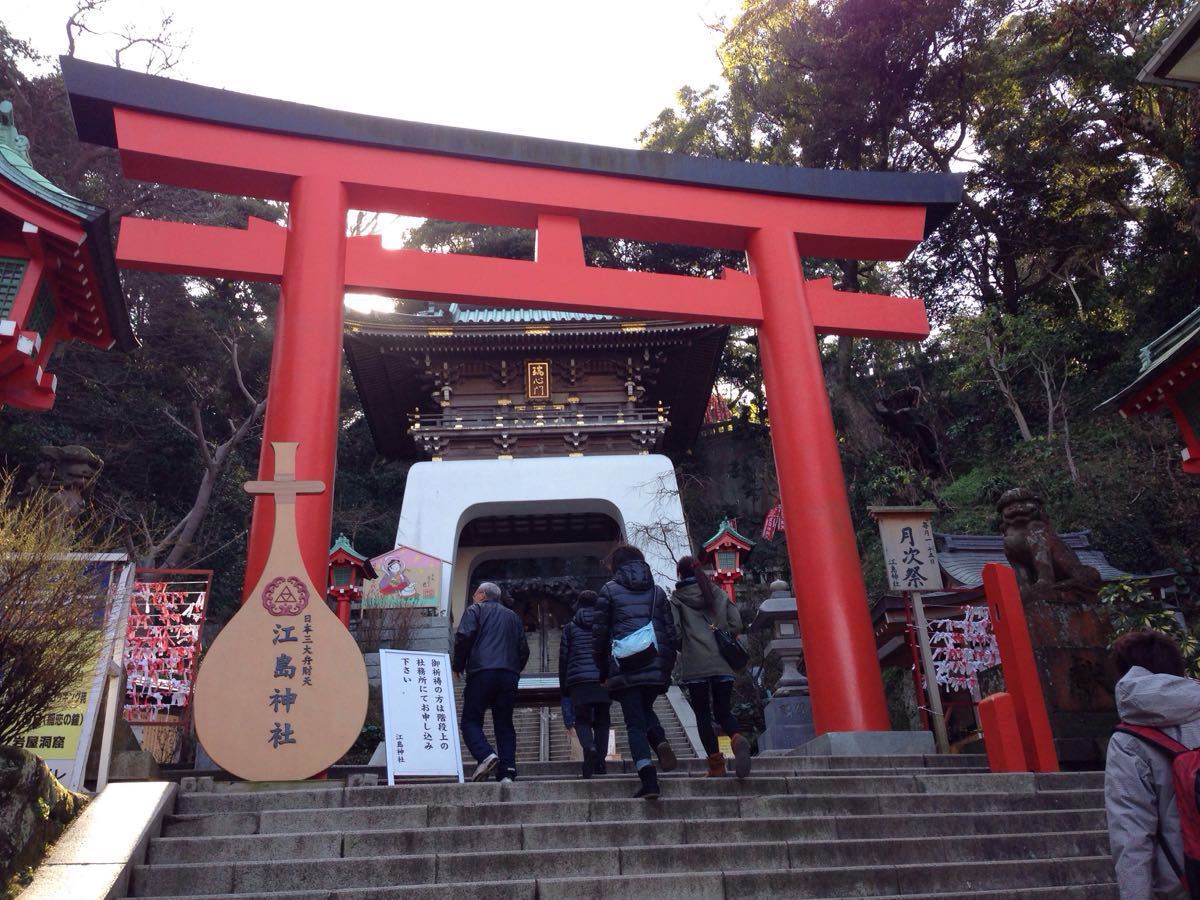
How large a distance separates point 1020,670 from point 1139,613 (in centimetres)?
218

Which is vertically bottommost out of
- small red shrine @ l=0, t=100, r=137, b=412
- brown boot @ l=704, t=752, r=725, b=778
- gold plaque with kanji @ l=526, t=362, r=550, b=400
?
brown boot @ l=704, t=752, r=725, b=778

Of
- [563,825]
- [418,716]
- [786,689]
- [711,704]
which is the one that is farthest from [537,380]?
[563,825]

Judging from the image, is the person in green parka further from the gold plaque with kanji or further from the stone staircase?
the gold plaque with kanji

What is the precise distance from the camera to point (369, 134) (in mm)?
7637

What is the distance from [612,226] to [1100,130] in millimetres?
14924

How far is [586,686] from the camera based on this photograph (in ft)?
16.5

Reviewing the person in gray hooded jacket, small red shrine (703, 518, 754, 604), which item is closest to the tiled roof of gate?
small red shrine (703, 518, 754, 604)

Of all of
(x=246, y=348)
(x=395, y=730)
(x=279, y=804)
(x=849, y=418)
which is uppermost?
(x=246, y=348)

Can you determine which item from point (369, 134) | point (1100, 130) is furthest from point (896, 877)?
point (1100, 130)

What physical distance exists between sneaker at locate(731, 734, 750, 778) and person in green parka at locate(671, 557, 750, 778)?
0.22 m

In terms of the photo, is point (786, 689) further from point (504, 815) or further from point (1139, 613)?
point (504, 815)

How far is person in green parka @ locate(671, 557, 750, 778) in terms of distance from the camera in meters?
5.03

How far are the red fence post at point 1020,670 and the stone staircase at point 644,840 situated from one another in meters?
0.48

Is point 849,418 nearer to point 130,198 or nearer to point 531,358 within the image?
point 531,358
